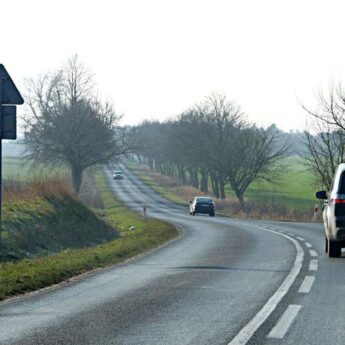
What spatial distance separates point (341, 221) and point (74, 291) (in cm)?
672

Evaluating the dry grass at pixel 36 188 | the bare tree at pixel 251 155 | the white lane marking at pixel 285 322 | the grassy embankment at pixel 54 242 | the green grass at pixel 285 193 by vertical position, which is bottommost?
the green grass at pixel 285 193

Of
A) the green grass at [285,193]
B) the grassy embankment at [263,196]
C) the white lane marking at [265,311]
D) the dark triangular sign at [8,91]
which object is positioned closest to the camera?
the white lane marking at [265,311]

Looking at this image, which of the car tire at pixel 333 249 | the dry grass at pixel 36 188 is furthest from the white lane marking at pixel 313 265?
the dry grass at pixel 36 188

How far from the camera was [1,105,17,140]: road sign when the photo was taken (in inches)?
489

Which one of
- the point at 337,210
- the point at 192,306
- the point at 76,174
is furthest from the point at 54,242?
the point at 76,174

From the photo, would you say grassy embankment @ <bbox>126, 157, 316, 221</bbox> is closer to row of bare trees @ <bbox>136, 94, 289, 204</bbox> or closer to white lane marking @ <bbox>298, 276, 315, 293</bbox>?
row of bare trees @ <bbox>136, 94, 289, 204</bbox>

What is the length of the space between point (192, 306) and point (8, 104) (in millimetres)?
5277

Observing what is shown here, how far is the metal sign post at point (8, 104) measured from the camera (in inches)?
490

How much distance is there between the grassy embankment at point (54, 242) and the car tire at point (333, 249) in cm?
470

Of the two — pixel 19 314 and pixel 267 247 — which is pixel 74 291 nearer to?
pixel 19 314

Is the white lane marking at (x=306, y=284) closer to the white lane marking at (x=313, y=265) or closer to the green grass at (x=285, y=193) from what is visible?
the white lane marking at (x=313, y=265)

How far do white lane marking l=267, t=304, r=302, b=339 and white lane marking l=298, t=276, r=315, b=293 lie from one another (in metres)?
1.61

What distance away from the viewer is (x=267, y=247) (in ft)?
68.6

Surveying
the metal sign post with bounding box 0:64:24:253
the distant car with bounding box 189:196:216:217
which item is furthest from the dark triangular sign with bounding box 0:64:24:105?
the distant car with bounding box 189:196:216:217
